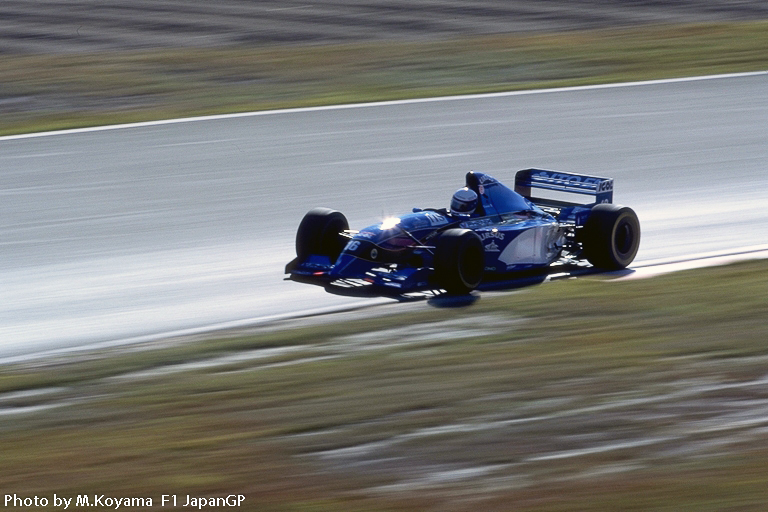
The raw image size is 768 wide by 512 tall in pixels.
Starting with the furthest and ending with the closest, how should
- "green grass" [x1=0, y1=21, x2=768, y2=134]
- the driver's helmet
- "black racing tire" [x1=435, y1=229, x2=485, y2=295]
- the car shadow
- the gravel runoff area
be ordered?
the gravel runoff area → "green grass" [x1=0, y1=21, x2=768, y2=134] → the driver's helmet → the car shadow → "black racing tire" [x1=435, y1=229, x2=485, y2=295]

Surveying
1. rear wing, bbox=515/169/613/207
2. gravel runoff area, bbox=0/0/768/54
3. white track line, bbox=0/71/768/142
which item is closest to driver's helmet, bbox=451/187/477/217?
rear wing, bbox=515/169/613/207

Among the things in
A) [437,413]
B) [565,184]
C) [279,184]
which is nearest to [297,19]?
[279,184]

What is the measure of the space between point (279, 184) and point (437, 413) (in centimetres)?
757

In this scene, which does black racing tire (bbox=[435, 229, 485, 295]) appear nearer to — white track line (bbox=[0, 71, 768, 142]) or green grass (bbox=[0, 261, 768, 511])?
green grass (bbox=[0, 261, 768, 511])

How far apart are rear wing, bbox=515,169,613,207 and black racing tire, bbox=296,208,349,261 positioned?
6.59 ft

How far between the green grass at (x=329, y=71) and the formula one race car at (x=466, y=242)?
740 centimetres

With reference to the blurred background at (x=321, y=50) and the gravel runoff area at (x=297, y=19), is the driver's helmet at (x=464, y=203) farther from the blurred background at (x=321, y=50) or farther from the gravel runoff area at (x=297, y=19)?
the gravel runoff area at (x=297, y=19)

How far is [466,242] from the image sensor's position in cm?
916

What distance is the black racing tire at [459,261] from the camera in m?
9.10

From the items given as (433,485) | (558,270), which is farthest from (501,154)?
(433,485)

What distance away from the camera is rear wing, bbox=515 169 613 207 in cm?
1082

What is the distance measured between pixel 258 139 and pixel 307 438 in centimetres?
989

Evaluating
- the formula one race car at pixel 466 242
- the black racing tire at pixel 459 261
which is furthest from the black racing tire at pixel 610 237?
the black racing tire at pixel 459 261

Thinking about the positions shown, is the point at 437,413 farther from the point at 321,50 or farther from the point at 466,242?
the point at 321,50
